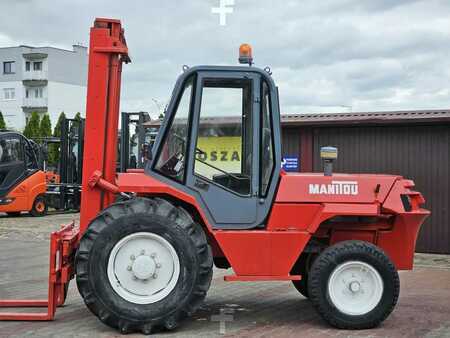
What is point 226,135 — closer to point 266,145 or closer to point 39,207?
point 266,145

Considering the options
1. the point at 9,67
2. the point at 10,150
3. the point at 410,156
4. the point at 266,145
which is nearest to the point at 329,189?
the point at 266,145

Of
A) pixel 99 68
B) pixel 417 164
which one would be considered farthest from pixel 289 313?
pixel 417 164

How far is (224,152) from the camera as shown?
6773mm

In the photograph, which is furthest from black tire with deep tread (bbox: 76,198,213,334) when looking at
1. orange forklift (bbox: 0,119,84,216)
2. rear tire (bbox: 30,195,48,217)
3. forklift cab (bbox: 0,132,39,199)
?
rear tire (bbox: 30,195,48,217)

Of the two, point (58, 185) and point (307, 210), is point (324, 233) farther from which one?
point (58, 185)

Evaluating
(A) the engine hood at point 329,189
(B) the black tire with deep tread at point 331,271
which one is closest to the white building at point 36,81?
(A) the engine hood at point 329,189

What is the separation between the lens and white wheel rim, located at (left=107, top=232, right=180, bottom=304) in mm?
6328

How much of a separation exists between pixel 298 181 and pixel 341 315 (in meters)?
1.46

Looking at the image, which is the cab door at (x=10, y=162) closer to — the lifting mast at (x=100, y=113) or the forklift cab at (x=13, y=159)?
the forklift cab at (x=13, y=159)

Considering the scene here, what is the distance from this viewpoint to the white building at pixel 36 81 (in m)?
70.7

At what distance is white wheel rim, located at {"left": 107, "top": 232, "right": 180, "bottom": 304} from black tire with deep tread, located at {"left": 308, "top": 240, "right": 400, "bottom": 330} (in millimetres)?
1467

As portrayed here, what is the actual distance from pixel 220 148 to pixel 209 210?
68 centimetres

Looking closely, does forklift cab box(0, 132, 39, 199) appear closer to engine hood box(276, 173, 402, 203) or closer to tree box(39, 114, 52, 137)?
engine hood box(276, 173, 402, 203)

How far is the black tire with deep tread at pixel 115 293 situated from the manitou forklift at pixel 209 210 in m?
0.01
